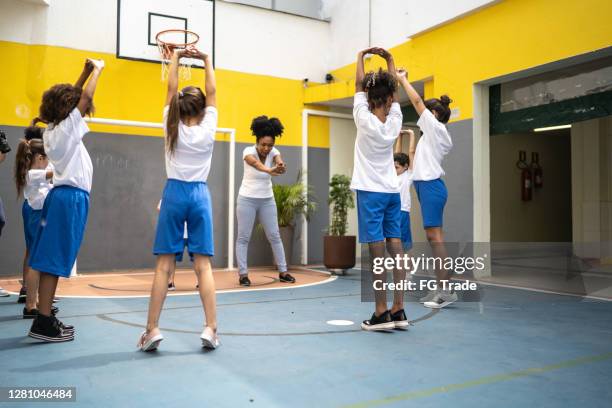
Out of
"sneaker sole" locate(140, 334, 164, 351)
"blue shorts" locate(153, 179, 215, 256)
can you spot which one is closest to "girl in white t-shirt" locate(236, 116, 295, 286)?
"blue shorts" locate(153, 179, 215, 256)

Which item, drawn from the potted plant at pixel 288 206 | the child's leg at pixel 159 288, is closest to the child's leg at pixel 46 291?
the child's leg at pixel 159 288

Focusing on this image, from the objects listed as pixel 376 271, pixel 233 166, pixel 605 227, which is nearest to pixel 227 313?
pixel 376 271

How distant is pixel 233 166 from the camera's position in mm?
7500

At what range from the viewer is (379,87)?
11.3 feet

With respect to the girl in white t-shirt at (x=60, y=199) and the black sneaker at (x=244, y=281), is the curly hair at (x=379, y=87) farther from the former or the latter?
the black sneaker at (x=244, y=281)

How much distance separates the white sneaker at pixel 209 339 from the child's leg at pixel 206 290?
0.03m

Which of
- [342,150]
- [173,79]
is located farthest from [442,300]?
[342,150]

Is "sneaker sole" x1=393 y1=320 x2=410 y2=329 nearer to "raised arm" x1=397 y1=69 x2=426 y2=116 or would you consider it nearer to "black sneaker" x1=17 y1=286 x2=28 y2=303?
"raised arm" x1=397 y1=69 x2=426 y2=116

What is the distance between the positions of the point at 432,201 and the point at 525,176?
29.0ft

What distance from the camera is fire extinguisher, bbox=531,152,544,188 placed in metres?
12.4

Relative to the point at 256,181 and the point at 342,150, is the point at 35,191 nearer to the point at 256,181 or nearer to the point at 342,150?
the point at 256,181

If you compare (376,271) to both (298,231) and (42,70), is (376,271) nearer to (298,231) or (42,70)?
(298,231)

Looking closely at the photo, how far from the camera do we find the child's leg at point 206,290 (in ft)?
9.71

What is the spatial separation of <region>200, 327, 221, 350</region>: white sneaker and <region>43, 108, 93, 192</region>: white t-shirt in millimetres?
1166
